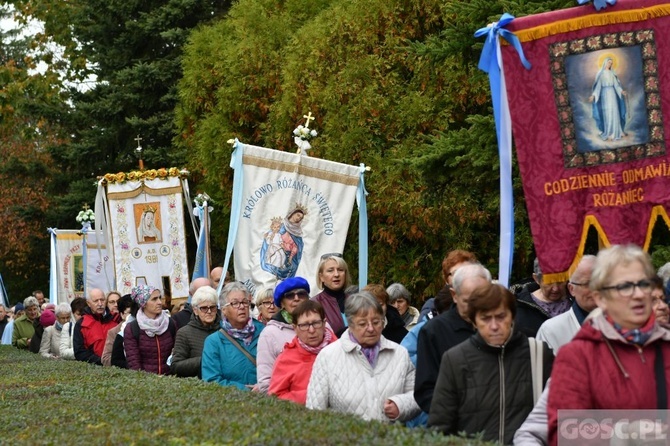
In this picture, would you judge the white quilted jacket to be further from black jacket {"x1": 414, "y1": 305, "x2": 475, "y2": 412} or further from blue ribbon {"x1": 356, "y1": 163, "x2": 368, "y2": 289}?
blue ribbon {"x1": 356, "y1": 163, "x2": 368, "y2": 289}

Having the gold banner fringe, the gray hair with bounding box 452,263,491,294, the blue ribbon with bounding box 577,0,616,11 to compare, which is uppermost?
the blue ribbon with bounding box 577,0,616,11

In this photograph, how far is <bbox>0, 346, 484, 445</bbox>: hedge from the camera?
701cm

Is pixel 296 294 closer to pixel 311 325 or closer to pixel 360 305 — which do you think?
pixel 311 325

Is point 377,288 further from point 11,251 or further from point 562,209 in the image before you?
point 11,251


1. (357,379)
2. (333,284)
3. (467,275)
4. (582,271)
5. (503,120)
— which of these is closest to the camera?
(467,275)

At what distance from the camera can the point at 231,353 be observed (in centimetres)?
1191

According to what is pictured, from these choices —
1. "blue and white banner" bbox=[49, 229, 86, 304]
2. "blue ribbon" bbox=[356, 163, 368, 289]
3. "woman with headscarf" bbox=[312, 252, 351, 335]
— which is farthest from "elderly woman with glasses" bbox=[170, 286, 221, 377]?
"blue and white banner" bbox=[49, 229, 86, 304]

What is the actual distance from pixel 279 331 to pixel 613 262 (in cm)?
535

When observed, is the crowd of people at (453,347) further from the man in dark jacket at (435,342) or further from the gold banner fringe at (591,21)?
the gold banner fringe at (591,21)

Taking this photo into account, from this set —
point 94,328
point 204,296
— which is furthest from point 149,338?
point 94,328

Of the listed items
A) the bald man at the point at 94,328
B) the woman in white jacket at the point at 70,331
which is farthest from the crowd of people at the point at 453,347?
the woman in white jacket at the point at 70,331

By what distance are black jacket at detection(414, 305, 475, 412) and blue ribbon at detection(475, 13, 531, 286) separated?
1474 mm

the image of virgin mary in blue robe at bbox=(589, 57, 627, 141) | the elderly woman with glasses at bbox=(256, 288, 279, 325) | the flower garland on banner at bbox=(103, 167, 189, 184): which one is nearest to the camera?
the image of virgin mary in blue robe at bbox=(589, 57, 627, 141)

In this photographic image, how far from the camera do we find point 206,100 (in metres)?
38.0
